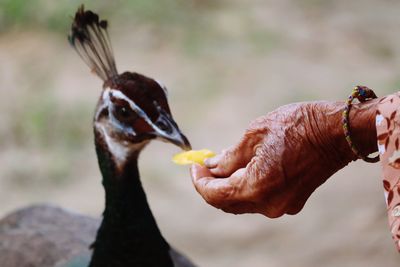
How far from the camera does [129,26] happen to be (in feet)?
15.4

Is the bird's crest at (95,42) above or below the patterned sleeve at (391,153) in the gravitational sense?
above

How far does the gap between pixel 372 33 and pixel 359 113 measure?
3285 millimetres

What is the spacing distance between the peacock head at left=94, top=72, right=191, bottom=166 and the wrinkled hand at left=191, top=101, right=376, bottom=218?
0.48 m

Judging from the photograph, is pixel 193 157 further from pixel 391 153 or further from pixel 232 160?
pixel 391 153

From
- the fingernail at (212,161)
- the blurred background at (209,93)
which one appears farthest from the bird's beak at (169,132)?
the blurred background at (209,93)

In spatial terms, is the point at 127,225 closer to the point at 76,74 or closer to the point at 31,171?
the point at 31,171

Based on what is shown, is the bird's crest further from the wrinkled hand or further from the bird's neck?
the wrinkled hand

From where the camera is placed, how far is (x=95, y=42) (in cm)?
222

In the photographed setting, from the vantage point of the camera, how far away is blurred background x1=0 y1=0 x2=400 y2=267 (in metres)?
3.33

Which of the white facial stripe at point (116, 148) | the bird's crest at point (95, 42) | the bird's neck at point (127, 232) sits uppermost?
the bird's crest at point (95, 42)

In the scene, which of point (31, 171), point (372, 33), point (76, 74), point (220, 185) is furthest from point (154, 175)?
point (220, 185)

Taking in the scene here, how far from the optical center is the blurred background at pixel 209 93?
10.9ft

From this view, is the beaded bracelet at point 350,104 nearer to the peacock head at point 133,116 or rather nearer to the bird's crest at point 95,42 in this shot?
the peacock head at point 133,116

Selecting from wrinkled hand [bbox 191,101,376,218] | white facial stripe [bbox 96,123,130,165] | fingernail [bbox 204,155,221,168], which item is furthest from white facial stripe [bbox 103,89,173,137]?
wrinkled hand [bbox 191,101,376,218]
